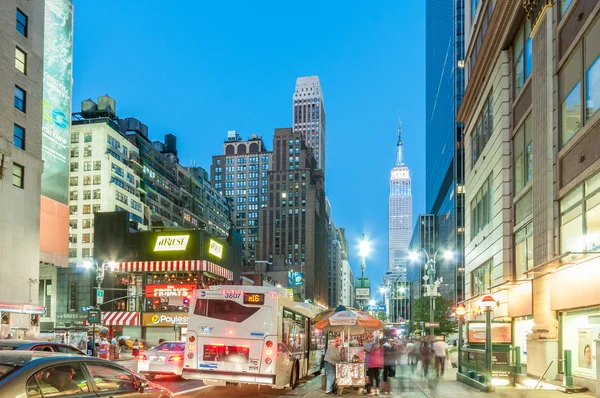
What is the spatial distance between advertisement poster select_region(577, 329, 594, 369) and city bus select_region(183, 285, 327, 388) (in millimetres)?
9651

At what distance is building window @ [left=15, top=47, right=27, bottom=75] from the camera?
4212 cm

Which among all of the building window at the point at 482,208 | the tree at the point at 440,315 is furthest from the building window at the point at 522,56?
the tree at the point at 440,315

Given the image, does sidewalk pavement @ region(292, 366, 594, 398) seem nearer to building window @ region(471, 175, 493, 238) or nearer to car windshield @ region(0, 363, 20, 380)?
car windshield @ region(0, 363, 20, 380)

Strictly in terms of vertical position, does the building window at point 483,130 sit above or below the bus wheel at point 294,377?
above

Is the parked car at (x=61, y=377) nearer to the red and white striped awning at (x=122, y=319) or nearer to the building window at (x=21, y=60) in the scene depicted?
the building window at (x=21, y=60)

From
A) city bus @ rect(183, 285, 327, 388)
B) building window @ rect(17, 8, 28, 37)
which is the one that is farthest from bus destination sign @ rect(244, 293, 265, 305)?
building window @ rect(17, 8, 28, 37)

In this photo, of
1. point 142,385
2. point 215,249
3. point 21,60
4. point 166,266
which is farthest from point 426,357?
point 215,249

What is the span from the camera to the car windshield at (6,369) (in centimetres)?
683

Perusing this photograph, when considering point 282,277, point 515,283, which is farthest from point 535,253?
point 282,277

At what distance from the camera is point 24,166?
4175 centimetres

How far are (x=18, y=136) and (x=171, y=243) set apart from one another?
27042 millimetres

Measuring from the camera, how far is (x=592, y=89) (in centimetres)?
1842

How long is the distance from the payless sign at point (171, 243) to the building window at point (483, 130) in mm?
34793

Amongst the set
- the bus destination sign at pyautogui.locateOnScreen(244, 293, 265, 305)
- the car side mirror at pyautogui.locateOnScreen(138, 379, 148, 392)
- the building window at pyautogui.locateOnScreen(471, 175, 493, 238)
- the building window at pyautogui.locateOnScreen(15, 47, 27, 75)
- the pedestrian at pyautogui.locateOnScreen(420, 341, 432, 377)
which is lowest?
the pedestrian at pyautogui.locateOnScreen(420, 341, 432, 377)
